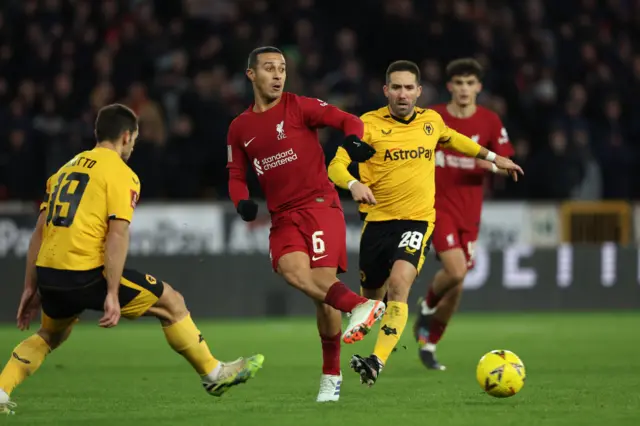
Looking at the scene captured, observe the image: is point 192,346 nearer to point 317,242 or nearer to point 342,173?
point 317,242

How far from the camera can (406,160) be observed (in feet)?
32.6

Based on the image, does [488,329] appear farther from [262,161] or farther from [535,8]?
[535,8]

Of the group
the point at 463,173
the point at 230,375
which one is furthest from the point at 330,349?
the point at 463,173

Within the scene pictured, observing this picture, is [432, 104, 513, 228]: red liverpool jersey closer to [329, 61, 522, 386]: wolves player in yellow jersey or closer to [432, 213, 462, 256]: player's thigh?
[432, 213, 462, 256]: player's thigh

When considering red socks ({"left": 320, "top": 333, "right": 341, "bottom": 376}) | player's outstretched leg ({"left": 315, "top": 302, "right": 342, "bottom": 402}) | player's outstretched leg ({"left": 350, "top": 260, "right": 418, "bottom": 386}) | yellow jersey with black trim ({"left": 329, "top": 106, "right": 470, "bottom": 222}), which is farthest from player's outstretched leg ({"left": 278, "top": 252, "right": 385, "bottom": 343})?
yellow jersey with black trim ({"left": 329, "top": 106, "right": 470, "bottom": 222})

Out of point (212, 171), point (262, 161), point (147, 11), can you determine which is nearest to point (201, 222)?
point (212, 171)

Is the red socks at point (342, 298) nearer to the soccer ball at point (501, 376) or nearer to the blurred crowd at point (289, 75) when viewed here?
the soccer ball at point (501, 376)

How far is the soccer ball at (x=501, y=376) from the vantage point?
334 inches

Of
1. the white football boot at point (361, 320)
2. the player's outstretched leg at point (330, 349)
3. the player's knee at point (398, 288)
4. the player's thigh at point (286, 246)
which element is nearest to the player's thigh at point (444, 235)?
the player's knee at point (398, 288)

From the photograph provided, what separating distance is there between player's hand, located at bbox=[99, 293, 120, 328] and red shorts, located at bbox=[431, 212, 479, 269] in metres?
4.56

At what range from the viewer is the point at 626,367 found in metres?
11.0

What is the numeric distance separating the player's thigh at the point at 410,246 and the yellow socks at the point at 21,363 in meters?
2.62

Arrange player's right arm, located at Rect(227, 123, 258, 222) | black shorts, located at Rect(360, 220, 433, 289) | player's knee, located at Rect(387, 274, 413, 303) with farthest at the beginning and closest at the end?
1. black shorts, located at Rect(360, 220, 433, 289)
2. player's knee, located at Rect(387, 274, 413, 303)
3. player's right arm, located at Rect(227, 123, 258, 222)

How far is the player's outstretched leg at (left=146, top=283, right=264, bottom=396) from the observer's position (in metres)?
8.18
